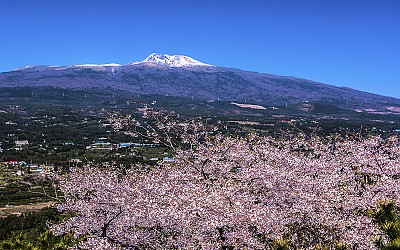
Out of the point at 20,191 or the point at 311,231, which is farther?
the point at 20,191

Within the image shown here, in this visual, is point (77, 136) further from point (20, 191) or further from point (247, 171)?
point (247, 171)

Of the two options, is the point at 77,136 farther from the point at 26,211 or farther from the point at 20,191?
the point at 26,211

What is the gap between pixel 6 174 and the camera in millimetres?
63812

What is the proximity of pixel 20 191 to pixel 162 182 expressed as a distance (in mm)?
49381

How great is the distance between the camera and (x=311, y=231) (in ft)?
42.9

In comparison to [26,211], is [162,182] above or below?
above

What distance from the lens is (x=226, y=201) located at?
12.9 metres

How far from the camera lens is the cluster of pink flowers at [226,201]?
12180mm

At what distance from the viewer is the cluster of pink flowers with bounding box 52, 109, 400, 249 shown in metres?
12.2

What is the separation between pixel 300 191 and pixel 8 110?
13850 centimetres

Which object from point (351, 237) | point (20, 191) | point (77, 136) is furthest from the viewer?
point (77, 136)

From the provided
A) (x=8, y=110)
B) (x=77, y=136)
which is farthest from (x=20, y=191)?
(x=8, y=110)

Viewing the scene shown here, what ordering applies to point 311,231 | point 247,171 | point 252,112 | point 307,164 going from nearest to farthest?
point 311,231 < point 247,171 < point 307,164 < point 252,112

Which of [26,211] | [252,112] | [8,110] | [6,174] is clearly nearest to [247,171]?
[26,211]
